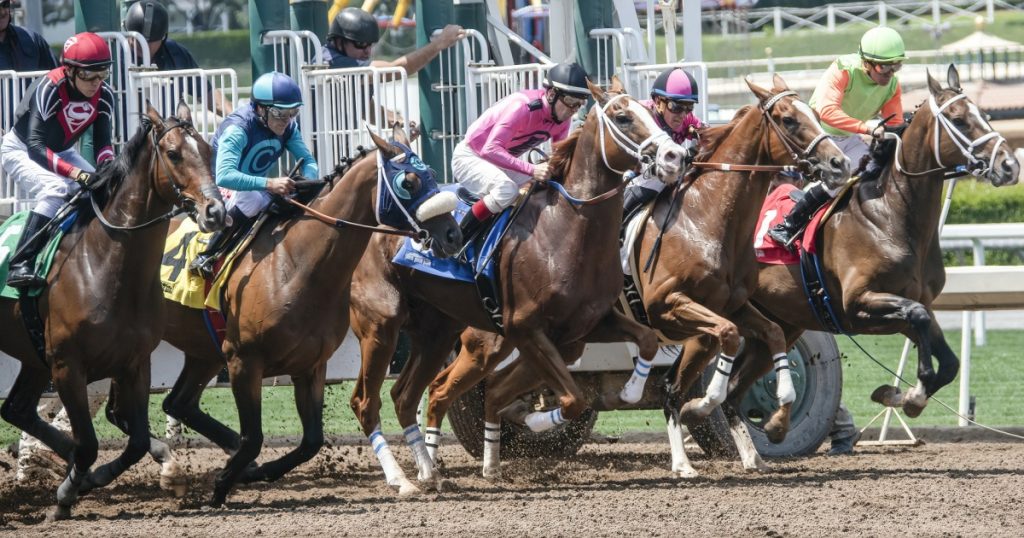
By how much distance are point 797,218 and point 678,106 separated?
1.03 meters

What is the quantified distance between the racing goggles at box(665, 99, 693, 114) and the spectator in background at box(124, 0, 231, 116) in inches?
112

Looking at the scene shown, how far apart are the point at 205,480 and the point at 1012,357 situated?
33.4 feet

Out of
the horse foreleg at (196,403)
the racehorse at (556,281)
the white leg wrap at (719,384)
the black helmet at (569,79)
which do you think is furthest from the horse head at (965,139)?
the horse foreleg at (196,403)

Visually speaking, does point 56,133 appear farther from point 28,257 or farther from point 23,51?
point 23,51

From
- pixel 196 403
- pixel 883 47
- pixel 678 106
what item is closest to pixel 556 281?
pixel 678 106

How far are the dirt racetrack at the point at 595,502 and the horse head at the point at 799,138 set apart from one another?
162cm

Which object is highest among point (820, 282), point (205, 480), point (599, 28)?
point (599, 28)

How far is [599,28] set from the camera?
10.3m

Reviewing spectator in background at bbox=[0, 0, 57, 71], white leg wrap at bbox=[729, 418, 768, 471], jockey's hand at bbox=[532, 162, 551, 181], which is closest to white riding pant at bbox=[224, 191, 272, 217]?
jockey's hand at bbox=[532, 162, 551, 181]

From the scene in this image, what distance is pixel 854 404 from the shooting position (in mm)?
13414

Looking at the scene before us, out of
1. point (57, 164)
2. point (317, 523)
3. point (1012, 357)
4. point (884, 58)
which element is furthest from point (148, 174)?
point (1012, 357)

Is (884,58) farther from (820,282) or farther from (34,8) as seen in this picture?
(34,8)

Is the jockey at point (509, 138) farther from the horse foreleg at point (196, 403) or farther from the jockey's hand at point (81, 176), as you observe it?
Answer: the jockey's hand at point (81, 176)

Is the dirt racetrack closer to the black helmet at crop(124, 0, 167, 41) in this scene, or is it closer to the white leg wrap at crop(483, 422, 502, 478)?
the white leg wrap at crop(483, 422, 502, 478)
